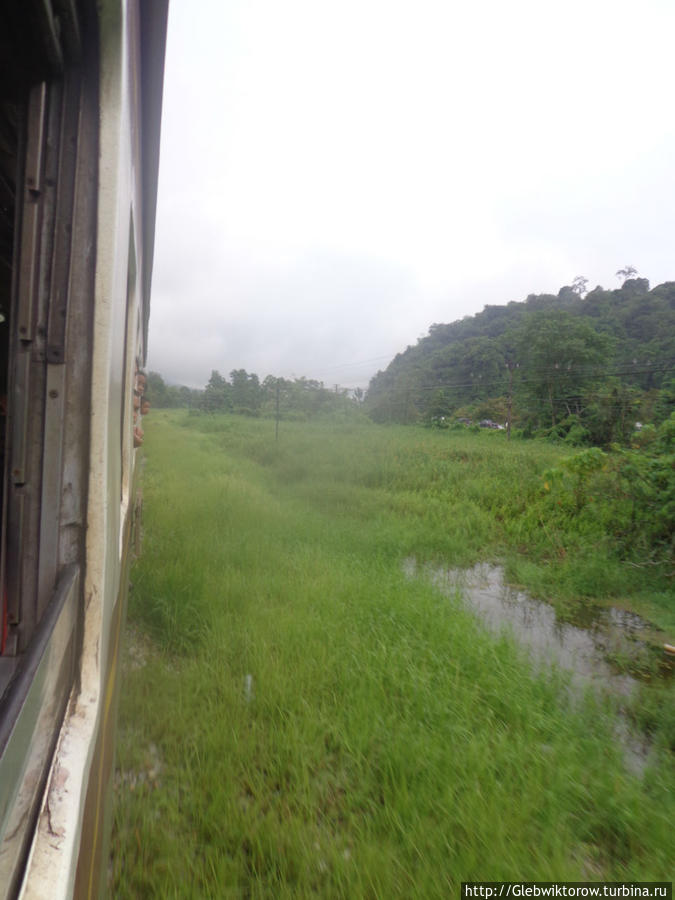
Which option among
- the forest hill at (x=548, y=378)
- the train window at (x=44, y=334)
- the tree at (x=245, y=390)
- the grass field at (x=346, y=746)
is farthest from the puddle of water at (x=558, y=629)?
the tree at (x=245, y=390)

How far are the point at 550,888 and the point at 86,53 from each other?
8.14 feet

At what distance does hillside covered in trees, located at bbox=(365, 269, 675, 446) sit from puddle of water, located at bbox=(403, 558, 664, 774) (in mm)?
14771

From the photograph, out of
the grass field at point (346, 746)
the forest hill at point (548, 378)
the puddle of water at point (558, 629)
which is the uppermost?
the forest hill at point (548, 378)

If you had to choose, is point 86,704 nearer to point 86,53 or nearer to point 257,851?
point 257,851

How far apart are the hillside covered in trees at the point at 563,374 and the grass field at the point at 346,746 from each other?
16.5m

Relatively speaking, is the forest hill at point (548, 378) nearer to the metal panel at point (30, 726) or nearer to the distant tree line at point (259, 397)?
the distant tree line at point (259, 397)

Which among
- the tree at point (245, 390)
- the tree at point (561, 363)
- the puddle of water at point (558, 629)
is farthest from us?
the tree at point (245, 390)

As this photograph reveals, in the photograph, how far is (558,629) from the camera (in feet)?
12.2

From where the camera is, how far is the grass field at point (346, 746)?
1.47 m

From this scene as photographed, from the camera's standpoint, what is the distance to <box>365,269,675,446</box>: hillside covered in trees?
20891mm

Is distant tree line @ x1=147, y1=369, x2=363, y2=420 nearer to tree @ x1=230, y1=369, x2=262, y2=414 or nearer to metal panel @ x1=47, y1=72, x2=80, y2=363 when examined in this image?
tree @ x1=230, y1=369, x2=262, y2=414

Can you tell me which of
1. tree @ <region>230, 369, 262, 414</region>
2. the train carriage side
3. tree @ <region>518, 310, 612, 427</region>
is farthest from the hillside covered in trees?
the train carriage side

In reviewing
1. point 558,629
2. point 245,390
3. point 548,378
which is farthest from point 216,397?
point 558,629

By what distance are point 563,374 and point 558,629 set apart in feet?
87.2
